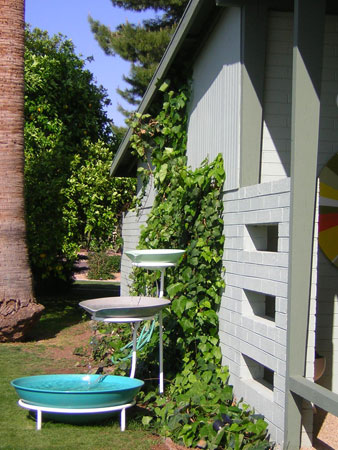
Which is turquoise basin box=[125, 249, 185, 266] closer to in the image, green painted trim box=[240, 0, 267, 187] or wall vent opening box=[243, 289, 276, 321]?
wall vent opening box=[243, 289, 276, 321]

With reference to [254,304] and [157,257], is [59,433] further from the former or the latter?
[254,304]

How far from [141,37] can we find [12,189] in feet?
48.8

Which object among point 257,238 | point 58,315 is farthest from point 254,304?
point 58,315

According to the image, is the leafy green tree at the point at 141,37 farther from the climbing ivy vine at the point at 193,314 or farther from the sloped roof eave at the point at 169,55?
the climbing ivy vine at the point at 193,314

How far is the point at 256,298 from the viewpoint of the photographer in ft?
18.1

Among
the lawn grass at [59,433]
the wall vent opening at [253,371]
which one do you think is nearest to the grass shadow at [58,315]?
the lawn grass at [59,433]

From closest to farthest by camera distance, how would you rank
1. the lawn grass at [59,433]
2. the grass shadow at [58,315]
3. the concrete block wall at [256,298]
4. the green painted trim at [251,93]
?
the concrete block wall at [256,298], the lawn grass at [59,433], the green painted trim at [251,93], the grass shadow at [58,315]

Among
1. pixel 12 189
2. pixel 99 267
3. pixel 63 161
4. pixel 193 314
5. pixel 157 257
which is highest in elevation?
pixel 63 161

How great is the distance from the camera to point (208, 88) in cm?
686

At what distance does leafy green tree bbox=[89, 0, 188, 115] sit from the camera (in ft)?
75.4

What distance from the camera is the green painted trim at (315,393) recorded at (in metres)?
3.73

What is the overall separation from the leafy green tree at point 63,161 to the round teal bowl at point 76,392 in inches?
292

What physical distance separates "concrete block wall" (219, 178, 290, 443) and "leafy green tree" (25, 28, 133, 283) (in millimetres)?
7309

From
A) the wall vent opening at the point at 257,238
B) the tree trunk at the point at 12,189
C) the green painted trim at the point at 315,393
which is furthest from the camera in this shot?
the tree trunk at the point at 12,189
